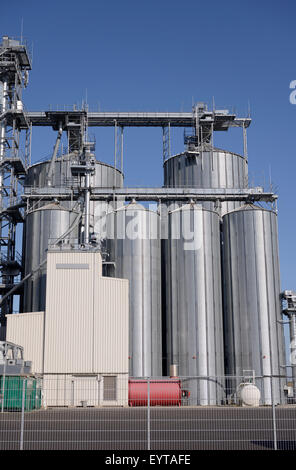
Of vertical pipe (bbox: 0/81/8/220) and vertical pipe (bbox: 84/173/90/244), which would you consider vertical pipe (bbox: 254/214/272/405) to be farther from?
vertical pipe (bbox: 0/81/8/220)

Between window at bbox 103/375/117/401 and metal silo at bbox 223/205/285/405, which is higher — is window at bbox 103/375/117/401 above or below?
below

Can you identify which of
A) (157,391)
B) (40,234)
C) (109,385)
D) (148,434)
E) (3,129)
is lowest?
(148,434)

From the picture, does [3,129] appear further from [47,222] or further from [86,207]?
[86,207]

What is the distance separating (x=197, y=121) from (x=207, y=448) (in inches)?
1680

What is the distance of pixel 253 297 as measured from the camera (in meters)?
43.2

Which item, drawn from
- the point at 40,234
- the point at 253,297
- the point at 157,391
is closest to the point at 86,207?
the point at 40,234

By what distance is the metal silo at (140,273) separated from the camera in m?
42.2

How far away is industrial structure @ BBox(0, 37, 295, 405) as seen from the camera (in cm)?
3975

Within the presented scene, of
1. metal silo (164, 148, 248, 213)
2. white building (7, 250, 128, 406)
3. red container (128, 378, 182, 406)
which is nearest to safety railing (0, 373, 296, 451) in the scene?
red container (128, 378, 182, 406)

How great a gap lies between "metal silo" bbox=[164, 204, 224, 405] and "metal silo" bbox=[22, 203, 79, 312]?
28.3ft

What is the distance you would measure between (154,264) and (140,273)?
4.95 feet

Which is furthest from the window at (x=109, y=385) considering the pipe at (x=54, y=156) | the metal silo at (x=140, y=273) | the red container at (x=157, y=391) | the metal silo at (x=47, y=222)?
the pipe at (x=54, y=156)

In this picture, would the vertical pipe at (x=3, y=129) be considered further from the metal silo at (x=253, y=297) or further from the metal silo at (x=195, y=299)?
the metal silo at (x=253, y=297)
